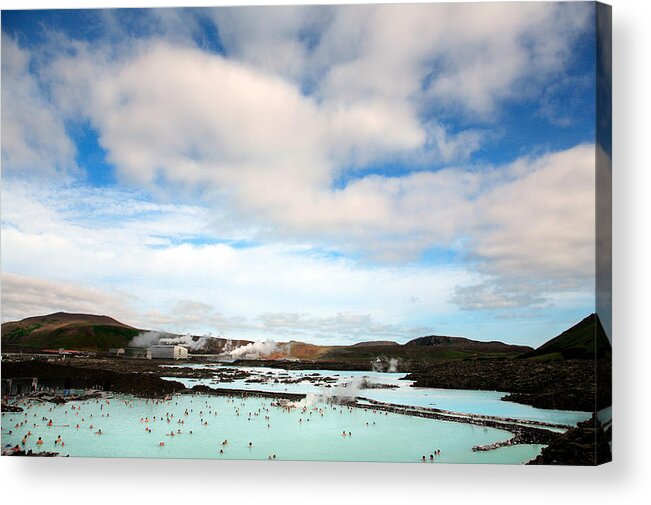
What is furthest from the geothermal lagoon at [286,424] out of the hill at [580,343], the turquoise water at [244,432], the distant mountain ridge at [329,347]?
the hill at [580,343]

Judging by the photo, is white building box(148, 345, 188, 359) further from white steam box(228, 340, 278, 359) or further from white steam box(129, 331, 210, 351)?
white steam box(228, 340, 278, 359)

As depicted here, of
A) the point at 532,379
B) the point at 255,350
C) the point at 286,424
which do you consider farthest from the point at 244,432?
the point at 532,379

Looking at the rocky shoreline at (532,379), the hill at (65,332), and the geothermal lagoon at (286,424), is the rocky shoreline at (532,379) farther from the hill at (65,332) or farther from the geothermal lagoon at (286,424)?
the hill at (65,332)

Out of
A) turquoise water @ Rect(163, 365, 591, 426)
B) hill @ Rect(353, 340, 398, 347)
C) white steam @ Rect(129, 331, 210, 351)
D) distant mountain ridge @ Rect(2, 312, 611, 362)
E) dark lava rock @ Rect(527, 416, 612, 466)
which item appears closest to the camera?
dark lava rock @ Rect(527, 416, 612, 466)

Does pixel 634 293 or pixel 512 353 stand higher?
pixel 634 293

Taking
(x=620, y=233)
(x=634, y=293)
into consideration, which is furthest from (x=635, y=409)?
(x=620, y=233)

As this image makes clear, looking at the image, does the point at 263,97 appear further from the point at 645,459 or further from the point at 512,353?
the point at 645,459

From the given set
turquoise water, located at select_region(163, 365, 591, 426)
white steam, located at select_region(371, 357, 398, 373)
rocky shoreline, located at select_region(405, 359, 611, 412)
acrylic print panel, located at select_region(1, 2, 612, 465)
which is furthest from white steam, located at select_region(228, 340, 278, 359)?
rocky shoreline, located at select_region(405, 359, 611, 412)

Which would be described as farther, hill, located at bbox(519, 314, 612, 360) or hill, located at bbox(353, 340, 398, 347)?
hill, located at bbox(353, 340, 398, 347)
